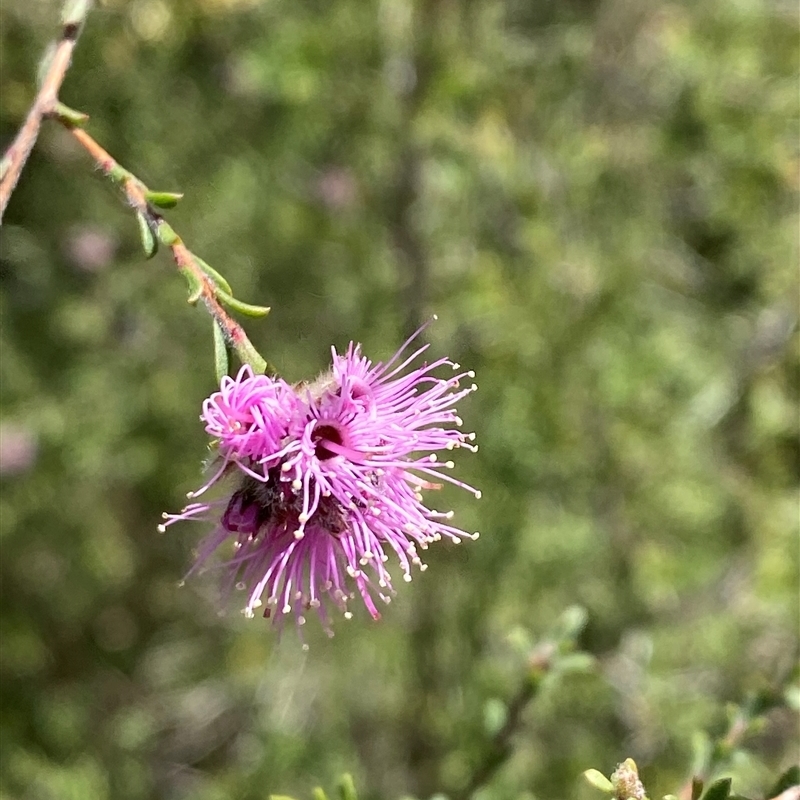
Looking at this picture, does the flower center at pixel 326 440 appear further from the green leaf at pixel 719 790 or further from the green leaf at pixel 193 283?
the green leaf at pixel 719 790

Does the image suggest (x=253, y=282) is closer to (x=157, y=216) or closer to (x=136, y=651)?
(x=136, y=651)

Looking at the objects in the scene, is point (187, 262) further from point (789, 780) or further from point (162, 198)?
point (789, 780)

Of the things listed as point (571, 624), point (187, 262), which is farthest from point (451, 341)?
point (187, 262)

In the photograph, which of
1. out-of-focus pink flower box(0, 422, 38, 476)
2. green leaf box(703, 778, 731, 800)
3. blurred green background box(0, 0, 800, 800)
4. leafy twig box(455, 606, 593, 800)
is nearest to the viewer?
green leaf box(703, 778, 731, 800)

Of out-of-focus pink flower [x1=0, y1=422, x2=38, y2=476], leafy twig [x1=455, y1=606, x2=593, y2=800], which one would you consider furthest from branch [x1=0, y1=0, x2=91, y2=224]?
out-of-focus pink flower [x1=0, y1=422, x2=38, y2=476]

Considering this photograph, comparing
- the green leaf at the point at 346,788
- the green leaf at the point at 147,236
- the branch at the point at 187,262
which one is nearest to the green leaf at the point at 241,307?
the branch at the point at 187,262

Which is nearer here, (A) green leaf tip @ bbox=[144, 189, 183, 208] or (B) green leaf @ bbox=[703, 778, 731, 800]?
(B) green leaf @ bbox=[703, 778, 731, 800]

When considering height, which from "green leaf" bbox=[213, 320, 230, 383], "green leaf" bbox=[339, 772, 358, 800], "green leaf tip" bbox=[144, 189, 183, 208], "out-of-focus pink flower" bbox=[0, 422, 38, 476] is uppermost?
"out-of-focus pink flower" bbox=[0, 422, 38, 476]

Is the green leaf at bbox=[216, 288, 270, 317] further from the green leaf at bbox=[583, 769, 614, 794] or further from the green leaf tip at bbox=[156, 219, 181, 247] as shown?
the green leaf at bbox=[583, 769, 614, 794]
